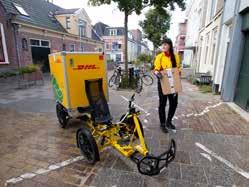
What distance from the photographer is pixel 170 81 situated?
325 cm

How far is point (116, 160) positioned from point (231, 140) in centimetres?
216

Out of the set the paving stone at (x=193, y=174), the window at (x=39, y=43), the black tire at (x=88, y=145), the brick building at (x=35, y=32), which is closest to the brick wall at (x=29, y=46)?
the brick building at (x=35, y=32)

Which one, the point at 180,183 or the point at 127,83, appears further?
the point at 127,83

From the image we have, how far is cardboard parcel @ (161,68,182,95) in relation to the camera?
3238 mm

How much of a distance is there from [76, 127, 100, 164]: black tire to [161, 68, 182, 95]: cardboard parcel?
5.22 feet

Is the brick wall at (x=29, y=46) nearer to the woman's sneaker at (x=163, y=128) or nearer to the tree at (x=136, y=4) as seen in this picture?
the tree at (x=136, y=4)

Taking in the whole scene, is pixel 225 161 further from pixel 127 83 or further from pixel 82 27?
pixel 82 27

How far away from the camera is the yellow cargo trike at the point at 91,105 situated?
2525mm

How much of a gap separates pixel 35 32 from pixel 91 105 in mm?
11220

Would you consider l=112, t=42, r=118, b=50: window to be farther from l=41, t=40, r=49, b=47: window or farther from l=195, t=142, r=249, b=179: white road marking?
l=195, t=142, r=249, b=179: white road marking

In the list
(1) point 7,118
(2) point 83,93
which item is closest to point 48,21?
(1) point 7,118

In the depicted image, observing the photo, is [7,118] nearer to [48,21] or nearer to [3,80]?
[3,80]

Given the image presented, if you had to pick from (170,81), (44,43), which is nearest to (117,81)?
(170,81)

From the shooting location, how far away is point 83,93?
3264mm
